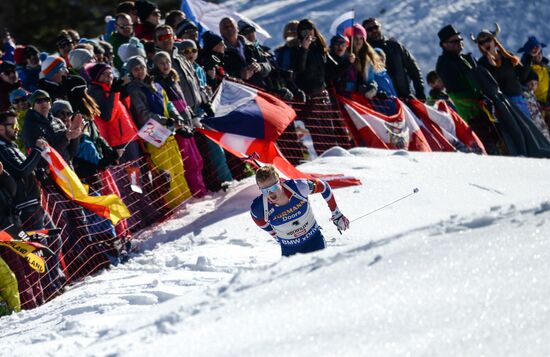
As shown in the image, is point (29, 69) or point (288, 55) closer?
point (29, 69)

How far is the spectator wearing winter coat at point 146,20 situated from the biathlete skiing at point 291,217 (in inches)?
202

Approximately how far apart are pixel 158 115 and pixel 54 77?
1103 millimetres

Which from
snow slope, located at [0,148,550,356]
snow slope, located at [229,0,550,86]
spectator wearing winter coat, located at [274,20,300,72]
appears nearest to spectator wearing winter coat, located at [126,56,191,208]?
spectator wearing winter coat, located at [274,20,300,72]

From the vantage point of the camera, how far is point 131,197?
1240 cm

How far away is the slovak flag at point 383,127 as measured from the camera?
15234 millimetres

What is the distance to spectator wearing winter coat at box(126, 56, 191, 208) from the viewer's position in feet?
40.9

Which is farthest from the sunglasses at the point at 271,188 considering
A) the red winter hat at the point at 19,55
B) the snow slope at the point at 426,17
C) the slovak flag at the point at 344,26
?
the snow slope at the point at 426,17

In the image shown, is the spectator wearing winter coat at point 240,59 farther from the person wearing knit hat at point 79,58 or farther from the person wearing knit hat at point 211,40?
the person wearing knit hat at point 79,58

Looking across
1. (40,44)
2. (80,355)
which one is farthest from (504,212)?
(40,44)

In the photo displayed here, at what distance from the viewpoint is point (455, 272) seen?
21.4 feet

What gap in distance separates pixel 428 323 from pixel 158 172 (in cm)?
691

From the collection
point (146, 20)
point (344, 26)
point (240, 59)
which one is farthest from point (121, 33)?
point (344, 26)

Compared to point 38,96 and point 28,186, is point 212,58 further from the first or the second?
point 28,186

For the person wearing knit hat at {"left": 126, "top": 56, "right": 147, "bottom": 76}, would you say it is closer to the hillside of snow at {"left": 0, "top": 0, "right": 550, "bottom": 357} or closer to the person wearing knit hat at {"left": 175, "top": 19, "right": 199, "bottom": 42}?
the person wearing knit hat at {"left": 175, "top": 19, "right": 199, "bottom": 42}
